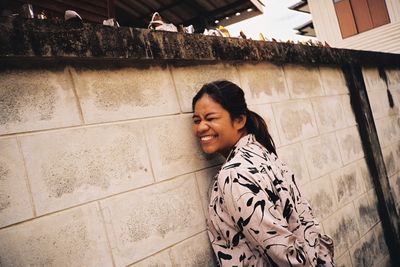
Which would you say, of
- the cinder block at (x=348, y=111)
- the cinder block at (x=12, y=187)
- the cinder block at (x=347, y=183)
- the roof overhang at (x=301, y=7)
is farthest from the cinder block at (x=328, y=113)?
the roof overhang at (x=301, y=7)

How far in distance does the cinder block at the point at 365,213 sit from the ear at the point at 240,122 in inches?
98.5

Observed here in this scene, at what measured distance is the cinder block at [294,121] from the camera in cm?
300

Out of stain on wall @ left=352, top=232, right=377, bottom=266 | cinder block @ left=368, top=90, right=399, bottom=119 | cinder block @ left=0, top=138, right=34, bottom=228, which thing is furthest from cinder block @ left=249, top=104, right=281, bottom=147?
cinder block @ left=368, top=90, right=399, bottom=119

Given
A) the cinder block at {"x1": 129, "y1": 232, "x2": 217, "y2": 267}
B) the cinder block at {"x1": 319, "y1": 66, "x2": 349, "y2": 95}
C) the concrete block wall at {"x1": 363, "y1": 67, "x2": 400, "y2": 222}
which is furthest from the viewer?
the concrete block wall at {"x1": 363, "y1": 67, "x2": 400, "y2": 222}

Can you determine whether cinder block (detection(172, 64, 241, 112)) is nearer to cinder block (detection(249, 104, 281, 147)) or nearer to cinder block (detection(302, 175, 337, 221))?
cinder block (detection(249, 104, 281, 147))

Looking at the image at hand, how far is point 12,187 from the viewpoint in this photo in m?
1.35

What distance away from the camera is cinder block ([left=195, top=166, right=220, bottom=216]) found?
2152mm

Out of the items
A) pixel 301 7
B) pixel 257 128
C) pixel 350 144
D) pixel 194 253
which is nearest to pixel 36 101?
pixel 194 253

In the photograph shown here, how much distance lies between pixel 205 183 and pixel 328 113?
233 cm

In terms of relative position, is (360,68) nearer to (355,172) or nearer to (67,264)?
(355,172)

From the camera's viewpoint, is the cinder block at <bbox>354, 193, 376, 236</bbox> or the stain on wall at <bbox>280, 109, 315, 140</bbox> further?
the cinder block at <bbox>354, 193, 376, 236</bbox>

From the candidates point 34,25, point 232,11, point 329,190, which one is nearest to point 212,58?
point 34,25

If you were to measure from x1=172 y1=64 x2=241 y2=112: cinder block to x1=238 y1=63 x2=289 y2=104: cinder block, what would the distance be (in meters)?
0.31

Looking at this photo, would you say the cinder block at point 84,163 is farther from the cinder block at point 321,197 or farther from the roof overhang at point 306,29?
the roof overhang at point 306,29
